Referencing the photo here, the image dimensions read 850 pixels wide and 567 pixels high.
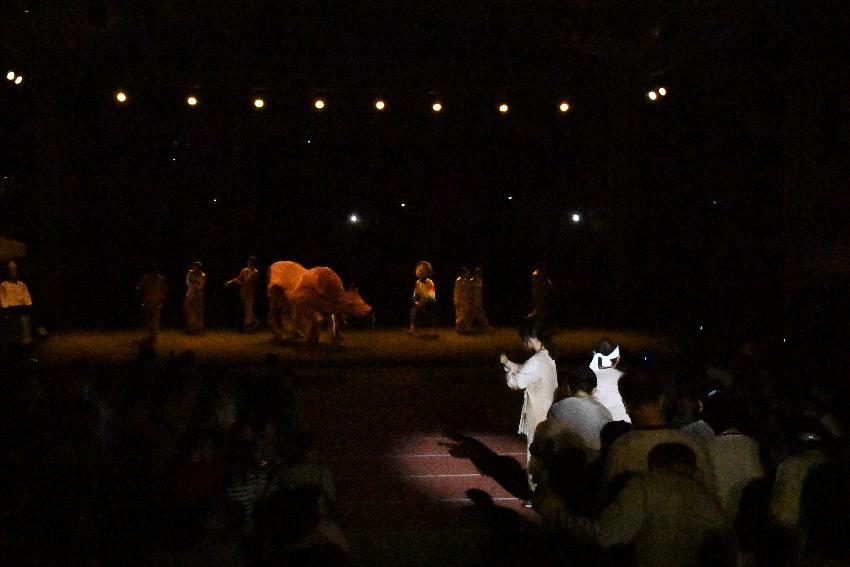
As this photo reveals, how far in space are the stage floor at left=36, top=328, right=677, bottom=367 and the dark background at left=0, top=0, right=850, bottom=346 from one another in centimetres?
214

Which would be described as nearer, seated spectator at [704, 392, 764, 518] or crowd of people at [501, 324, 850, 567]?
crowd of people at [501, 324, 850, 567]

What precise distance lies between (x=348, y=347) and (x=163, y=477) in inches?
519

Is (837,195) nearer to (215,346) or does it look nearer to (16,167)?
(215,346)

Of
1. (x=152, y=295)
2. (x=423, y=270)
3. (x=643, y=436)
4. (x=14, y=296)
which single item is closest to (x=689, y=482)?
(x=643, y=436)

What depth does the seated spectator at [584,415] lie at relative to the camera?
5.66 meters

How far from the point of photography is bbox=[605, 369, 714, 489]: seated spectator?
3949mm

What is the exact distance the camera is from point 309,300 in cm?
1898

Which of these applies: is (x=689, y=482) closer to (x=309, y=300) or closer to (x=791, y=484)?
(x=791, y=484)

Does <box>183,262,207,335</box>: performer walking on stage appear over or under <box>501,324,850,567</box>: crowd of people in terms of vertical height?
over

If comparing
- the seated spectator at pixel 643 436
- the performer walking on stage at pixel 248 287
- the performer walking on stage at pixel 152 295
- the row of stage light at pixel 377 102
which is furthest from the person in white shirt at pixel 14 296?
the seated spectator at pixel 643 436

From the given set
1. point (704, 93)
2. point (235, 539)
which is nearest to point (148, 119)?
point (704, 93)

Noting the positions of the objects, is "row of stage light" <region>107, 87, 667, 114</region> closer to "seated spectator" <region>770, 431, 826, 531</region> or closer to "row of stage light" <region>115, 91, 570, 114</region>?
"row of stage light" <region>115, 91, 570, 114</region>

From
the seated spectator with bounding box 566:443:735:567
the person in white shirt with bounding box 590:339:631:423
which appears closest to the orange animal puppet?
the person in white shirt with bounding box 590:339:631:423

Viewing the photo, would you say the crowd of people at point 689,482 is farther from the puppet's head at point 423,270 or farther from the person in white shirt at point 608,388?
the puppet's head at point 423,270
